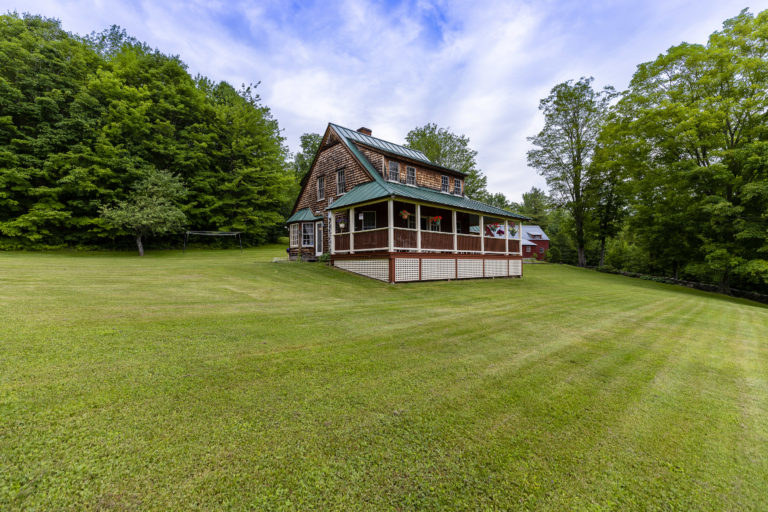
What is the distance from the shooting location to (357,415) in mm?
2428

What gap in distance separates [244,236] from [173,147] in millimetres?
9426

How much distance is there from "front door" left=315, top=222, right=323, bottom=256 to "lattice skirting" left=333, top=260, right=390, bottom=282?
4.57 m

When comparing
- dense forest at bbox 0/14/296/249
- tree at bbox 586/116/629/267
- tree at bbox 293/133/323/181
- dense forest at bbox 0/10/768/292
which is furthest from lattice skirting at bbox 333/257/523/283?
tree at bbox 293/133/323/181

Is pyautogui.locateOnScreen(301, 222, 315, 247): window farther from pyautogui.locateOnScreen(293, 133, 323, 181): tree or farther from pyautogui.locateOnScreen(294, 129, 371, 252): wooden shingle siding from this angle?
pyautogui.locateOnScreen(293, 133, 323, 181): tree

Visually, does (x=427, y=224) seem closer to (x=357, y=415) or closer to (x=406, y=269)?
(x=406, y=269)

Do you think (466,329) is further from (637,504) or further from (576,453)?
(637,504)

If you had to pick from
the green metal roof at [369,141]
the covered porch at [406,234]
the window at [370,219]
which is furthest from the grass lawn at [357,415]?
the green metal roof at [369,141]

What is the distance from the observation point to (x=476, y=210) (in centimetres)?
1467

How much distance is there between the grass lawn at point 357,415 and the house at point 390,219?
7249mm

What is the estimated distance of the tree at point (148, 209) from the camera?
19094 millimetres

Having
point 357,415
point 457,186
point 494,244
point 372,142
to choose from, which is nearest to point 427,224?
point 494,244

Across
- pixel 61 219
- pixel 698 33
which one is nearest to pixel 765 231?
pixel 698 33

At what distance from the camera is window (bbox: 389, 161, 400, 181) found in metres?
15.6

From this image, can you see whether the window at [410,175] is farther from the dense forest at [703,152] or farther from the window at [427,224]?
the dense forest at [703,152]
